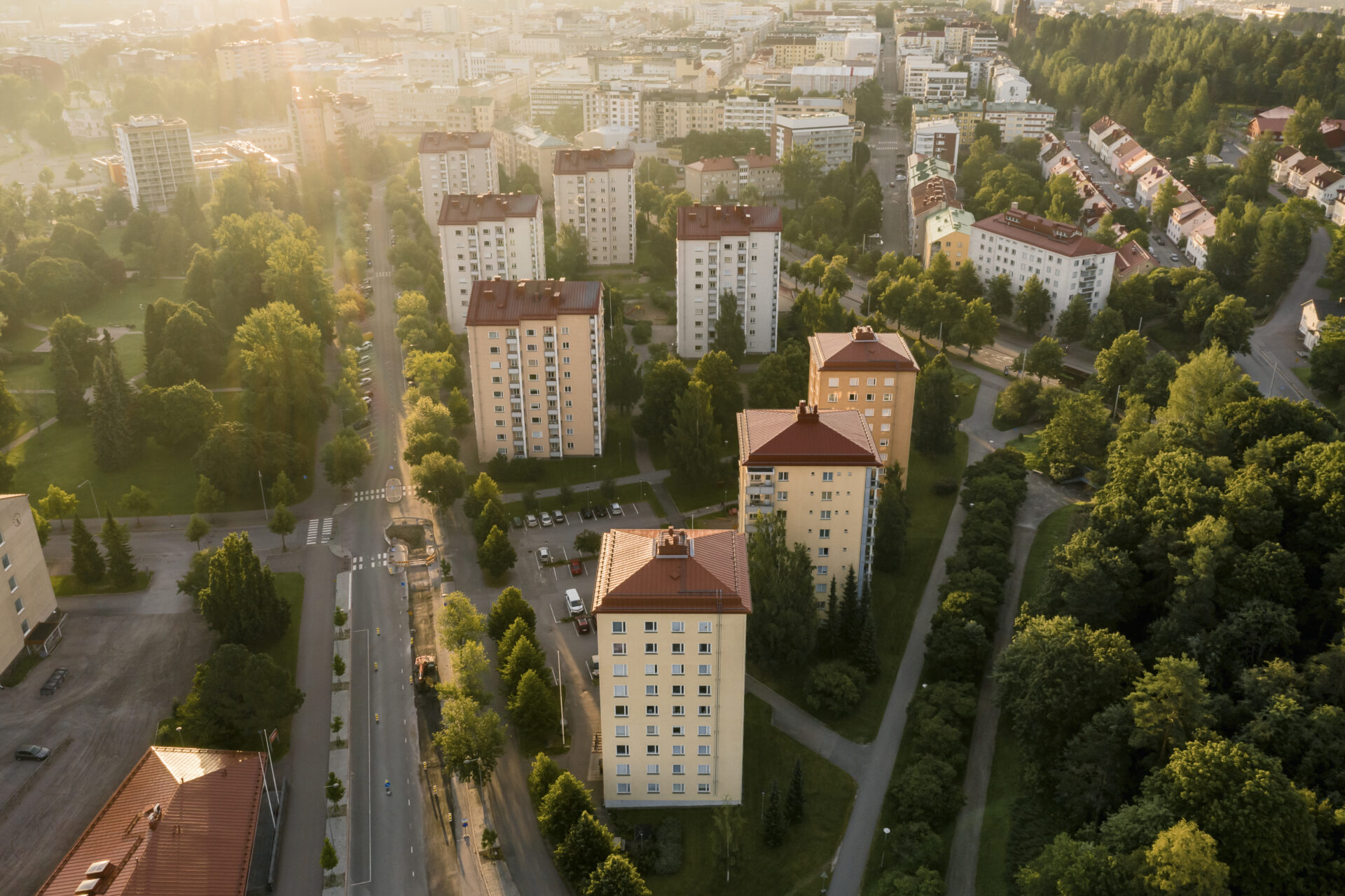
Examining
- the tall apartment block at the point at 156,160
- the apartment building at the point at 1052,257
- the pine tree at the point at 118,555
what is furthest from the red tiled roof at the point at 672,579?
the tall apartment block at the point at 156,160

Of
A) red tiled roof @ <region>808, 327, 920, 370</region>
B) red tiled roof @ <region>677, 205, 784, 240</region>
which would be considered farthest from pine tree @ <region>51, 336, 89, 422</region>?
red tiled roof @ <region>808, 327, 920, 370</region>

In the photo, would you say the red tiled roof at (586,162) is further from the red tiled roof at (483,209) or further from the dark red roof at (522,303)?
the dark red roof at (522,303)

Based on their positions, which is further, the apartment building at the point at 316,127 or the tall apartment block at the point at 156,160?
the apartment building at the point at 316,127

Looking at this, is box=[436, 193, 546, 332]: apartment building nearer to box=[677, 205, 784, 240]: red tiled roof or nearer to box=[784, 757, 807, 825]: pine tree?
box=[677, 205, 784, 240]: red tiled roof

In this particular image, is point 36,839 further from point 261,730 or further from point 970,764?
point 970,764

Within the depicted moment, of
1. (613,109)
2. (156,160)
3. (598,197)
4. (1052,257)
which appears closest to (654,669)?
(1052,257)
